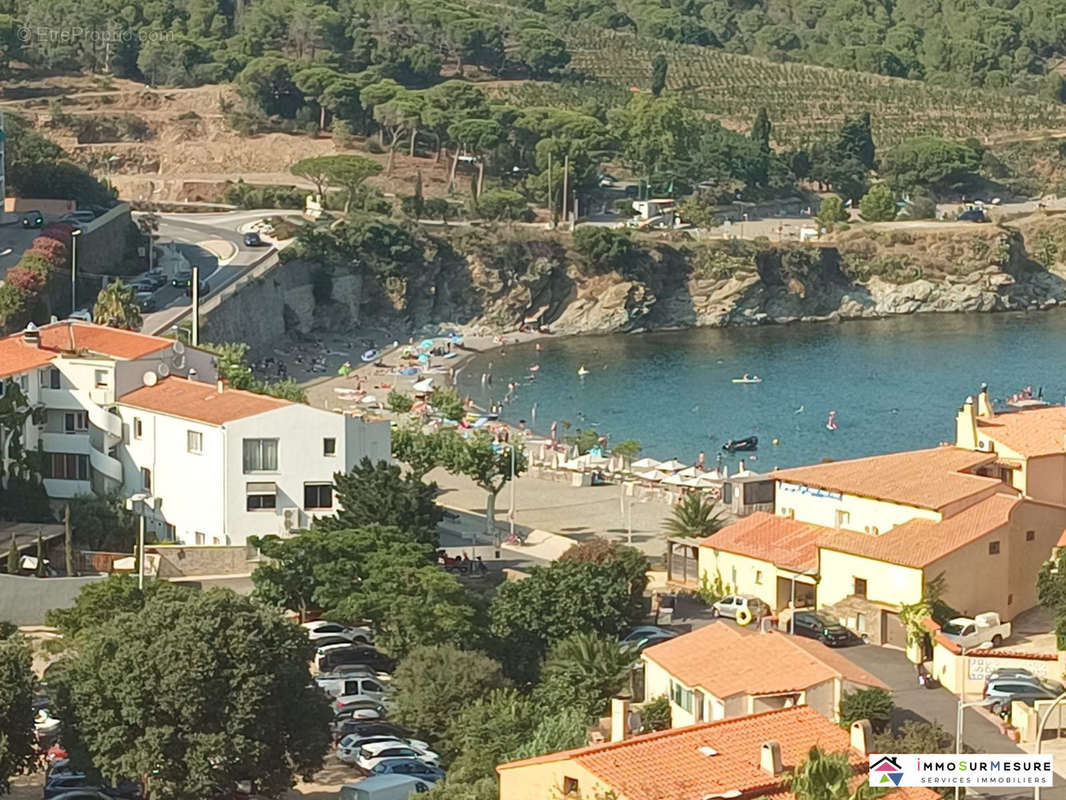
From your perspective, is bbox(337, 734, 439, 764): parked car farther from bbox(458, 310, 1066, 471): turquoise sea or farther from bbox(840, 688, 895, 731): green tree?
bbox(458, 310, 1066, 471): turquoise sea

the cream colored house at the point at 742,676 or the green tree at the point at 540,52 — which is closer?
the cream colored house at the point at 742,676

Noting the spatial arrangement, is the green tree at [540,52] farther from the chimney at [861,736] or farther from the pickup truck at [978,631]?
the chimney at [861,736]

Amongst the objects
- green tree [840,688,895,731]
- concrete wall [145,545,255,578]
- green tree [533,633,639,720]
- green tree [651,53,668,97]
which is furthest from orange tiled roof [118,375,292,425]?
green tree [651,53,668,97]

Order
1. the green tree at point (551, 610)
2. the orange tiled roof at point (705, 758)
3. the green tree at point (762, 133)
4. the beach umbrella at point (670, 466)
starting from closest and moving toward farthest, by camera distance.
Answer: the orange tiled roof at point (705, 758) → the green tree at point (551, 610) → the beach umbrella at point (670, 466) → the green tree at point (762, 133)

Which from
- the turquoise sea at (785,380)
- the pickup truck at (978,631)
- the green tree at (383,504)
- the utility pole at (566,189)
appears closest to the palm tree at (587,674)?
the pickup truck at (978,631)

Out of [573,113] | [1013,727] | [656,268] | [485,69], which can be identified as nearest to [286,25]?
[485,69]

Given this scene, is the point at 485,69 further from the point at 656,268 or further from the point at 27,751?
the point at 27,751
